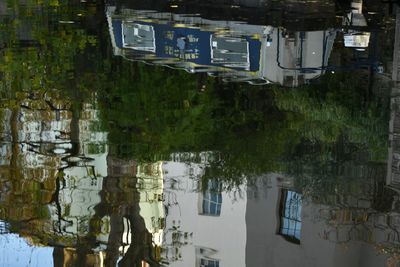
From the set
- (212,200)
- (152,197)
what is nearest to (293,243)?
(212,200)

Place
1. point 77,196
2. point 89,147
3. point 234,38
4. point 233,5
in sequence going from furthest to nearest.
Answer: point 233,5 < point 234,38 < point 89,147 < point 77,196

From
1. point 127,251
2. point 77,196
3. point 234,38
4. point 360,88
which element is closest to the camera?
point 127,251

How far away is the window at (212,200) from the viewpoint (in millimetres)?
7756

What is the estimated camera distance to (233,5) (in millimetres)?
18219

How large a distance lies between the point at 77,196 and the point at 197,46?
594 centimetres

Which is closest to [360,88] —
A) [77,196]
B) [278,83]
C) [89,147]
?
[278,83]

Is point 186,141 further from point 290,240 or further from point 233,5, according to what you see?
point 233,5

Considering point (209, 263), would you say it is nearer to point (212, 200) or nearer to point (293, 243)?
point (293, 243)

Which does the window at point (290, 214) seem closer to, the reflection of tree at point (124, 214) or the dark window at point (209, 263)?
the dark window at point (209, 263)

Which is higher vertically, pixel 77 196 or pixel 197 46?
pixel 197 46

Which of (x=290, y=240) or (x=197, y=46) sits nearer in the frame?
(x=290, y=240)

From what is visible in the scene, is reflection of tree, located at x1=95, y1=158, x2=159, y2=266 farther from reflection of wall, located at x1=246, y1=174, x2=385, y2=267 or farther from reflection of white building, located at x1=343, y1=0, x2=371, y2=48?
reflection of white building, located at x1=343, y1=0, x2=371, y2=48

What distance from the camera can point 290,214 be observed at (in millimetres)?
8023

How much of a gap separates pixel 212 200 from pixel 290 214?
2.74 feet
